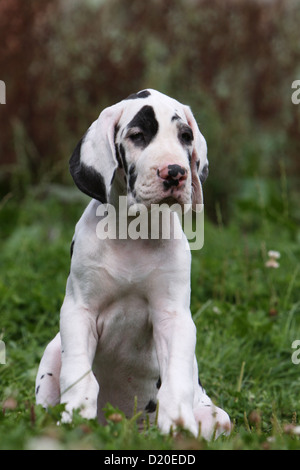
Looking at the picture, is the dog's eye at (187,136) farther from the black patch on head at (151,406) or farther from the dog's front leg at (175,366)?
the black patch on head at (151,406)

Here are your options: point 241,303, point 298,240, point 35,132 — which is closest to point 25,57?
point 35,132

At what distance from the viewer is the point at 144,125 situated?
3812 mm

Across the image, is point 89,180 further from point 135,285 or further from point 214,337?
point 214,337

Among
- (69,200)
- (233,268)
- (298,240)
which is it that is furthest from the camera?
(69,200)

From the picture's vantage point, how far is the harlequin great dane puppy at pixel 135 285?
12.2ft

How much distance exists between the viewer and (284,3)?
12172 mm

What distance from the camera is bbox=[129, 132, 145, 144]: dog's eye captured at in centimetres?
383

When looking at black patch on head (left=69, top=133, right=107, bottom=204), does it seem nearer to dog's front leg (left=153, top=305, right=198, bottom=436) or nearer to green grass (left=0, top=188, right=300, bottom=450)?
dog's front leg (left=153, top=305, right=198, bottom=436)

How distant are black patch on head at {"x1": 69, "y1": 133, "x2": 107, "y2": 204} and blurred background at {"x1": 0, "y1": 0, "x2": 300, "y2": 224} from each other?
5.20 metres
